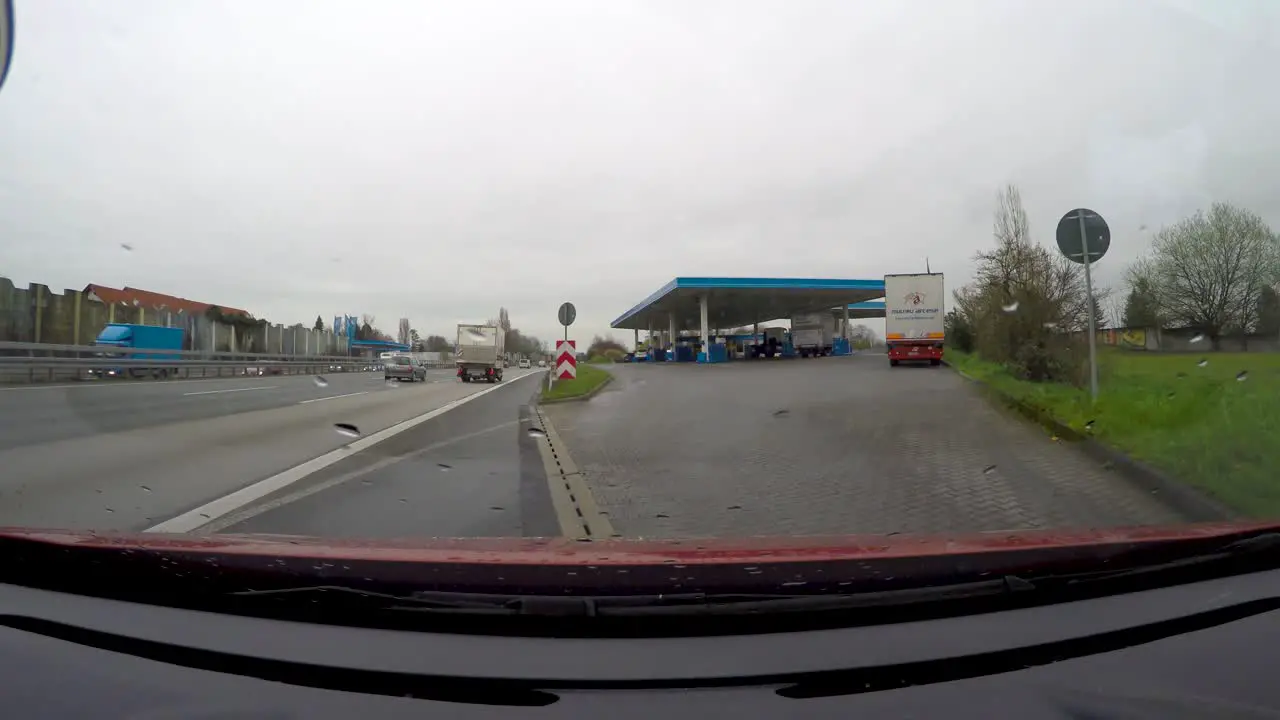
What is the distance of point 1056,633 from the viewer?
201cm

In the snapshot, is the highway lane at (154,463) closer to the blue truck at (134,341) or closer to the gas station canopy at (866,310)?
the blue truck at (134,341)

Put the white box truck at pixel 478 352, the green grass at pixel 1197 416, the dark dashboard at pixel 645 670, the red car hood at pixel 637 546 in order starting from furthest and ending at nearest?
the white box truck at pixel 478 352, the green grass at pixel 1197 416, the red car hood at pixel 637 546, the dark dashboard at pixel 645 670

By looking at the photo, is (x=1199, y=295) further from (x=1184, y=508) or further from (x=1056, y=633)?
(x=1056, y=633)

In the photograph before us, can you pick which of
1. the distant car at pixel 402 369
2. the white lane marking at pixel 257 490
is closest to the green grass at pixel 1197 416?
the white lane marking at pixel 257 490

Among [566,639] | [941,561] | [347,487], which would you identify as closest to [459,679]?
[566,639]

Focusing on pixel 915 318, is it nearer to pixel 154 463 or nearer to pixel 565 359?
pixel 565 359

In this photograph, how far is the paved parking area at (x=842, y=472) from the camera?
16.5ft

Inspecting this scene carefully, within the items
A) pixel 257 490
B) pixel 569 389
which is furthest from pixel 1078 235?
pixel 569 389

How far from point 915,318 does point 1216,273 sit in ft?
43.8

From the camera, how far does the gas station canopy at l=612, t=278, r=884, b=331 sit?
39750 millimetres

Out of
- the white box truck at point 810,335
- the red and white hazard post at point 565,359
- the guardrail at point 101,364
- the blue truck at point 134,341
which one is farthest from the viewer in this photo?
the white box truck at point 810,335

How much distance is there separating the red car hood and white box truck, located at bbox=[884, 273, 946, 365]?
84.5 feet

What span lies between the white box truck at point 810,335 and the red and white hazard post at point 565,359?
29999 millimetres

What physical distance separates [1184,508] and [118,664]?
269 inches
